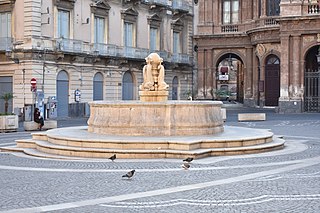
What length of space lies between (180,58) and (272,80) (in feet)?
26.4

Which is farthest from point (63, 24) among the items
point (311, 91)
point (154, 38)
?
point (311, 91)

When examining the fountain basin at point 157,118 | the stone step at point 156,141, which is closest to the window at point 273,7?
the stone step at point 156,141

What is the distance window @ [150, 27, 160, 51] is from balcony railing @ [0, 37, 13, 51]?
13.1 metres

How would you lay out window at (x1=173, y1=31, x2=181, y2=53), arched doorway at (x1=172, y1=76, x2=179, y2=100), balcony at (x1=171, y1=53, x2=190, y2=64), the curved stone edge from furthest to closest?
1. window at (x1=173, y1=31, x2=181, y2=53)
2. arched doorway at (x1=172, y1=76, x2=179, y2=100)
3. balcony at (x1=171, y1=53, x2=190, y2=64)
4. the curved stone edge

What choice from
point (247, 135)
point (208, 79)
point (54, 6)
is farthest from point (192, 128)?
point (208, 79)

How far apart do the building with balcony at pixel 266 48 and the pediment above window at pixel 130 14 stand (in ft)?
25.9

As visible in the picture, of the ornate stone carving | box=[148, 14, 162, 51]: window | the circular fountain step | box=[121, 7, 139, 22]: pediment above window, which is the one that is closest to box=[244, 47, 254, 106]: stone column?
box=[148, 14, 162, 51]: window

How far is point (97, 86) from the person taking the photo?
37.2 metres

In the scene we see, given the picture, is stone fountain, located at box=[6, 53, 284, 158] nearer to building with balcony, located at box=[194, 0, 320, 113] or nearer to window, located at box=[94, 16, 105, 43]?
window, located at box=[94, 16, 105, 43]

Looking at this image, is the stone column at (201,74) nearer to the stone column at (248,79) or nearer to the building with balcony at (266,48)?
the building with balcony at (266,48)

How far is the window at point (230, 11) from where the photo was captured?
4541cm

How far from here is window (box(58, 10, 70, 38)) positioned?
33531 mm

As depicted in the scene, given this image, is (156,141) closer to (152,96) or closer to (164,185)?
(164,185)

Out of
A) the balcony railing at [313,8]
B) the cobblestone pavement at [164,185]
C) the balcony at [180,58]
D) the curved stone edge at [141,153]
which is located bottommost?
the cobblestone pavement at [164,185]
